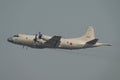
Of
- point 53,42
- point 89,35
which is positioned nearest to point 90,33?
point 89,35

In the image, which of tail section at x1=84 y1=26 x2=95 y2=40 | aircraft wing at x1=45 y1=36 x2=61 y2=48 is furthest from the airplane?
tail section at x1=84 y1=26 x2=95 y2=40

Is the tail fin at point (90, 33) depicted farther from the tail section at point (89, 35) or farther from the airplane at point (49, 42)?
the airplane at point (49, 42)

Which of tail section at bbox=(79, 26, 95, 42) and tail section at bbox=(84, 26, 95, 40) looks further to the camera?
tail section at bbox=(84, 26, 95, 40)

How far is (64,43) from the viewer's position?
263 ft

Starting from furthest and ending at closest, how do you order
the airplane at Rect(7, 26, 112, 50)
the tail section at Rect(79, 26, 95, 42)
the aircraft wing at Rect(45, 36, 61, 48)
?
the tail section at Rect(79, 26, 95, 42) → the airplane at Rect(7, 26, 112, 50) → the aircraft wing at Rect(45, 36, 61, 48)

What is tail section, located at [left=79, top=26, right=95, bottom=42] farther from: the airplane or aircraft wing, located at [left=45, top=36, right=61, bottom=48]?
aircraft wing, located at [left=45, top=36, right=61, bottom=48]

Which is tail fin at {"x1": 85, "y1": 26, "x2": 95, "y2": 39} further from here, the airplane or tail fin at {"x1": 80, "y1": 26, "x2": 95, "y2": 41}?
the airplane

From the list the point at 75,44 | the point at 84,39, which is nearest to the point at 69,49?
the point at 75,44

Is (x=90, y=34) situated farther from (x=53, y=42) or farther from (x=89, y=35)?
(x=53, y=42)

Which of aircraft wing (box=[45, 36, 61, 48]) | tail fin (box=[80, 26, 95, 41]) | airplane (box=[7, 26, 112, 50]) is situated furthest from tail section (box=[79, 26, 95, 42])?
aircraft wing (box=[45, 36, 61, 48])

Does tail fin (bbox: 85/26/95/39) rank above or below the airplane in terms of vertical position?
above

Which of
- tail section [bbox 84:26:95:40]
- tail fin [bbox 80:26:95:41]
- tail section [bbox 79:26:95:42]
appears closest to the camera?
tail section [bbox 79:26:95:42]

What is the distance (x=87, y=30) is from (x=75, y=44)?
9.90 metres

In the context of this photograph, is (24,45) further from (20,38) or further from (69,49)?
(69,49)
